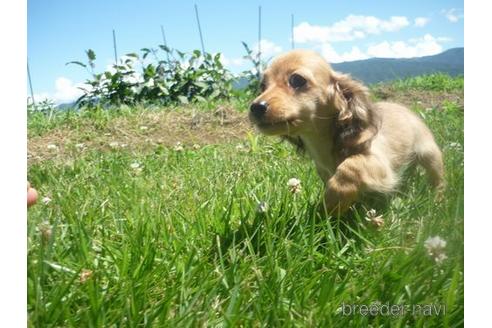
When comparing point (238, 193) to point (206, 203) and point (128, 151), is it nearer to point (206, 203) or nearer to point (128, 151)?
point (206, 203)

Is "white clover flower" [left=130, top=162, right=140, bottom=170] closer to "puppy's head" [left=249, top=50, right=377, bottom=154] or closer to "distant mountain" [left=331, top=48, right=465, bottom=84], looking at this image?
"puppy's head" [left=249, top=50, right=377, bottom=154]

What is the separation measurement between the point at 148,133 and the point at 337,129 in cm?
98

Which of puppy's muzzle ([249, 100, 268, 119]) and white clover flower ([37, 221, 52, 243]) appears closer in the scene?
white clover flower ([37, 221, 52, 243])

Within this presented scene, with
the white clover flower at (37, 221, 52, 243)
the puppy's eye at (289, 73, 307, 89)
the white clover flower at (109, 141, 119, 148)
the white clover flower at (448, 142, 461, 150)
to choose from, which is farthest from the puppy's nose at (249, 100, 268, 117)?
the white clover flower at (109, 141, 119, 148)

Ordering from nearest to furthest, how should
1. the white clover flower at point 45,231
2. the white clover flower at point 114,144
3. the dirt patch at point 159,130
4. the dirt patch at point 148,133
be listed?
the white clover flower at point 45,231
the dirt patch at point 159,130
the dirt patch at point 148,133
the white clover flower at point 114,144

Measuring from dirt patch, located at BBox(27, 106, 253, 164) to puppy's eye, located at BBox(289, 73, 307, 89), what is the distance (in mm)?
463

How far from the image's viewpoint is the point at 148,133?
2326 millimetres

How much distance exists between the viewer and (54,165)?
181 cm

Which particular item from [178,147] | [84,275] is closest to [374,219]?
[84,275]

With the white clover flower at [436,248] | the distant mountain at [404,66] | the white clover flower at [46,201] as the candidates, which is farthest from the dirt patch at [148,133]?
the white clover flower at [436,248]

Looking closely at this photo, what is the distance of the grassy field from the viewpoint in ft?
3.28

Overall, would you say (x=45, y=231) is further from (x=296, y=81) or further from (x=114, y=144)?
(x=114, y=144)

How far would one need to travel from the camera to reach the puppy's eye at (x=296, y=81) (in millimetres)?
1560

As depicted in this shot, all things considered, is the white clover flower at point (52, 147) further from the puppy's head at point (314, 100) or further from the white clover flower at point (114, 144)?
the puppy's head at point (314, 100)
